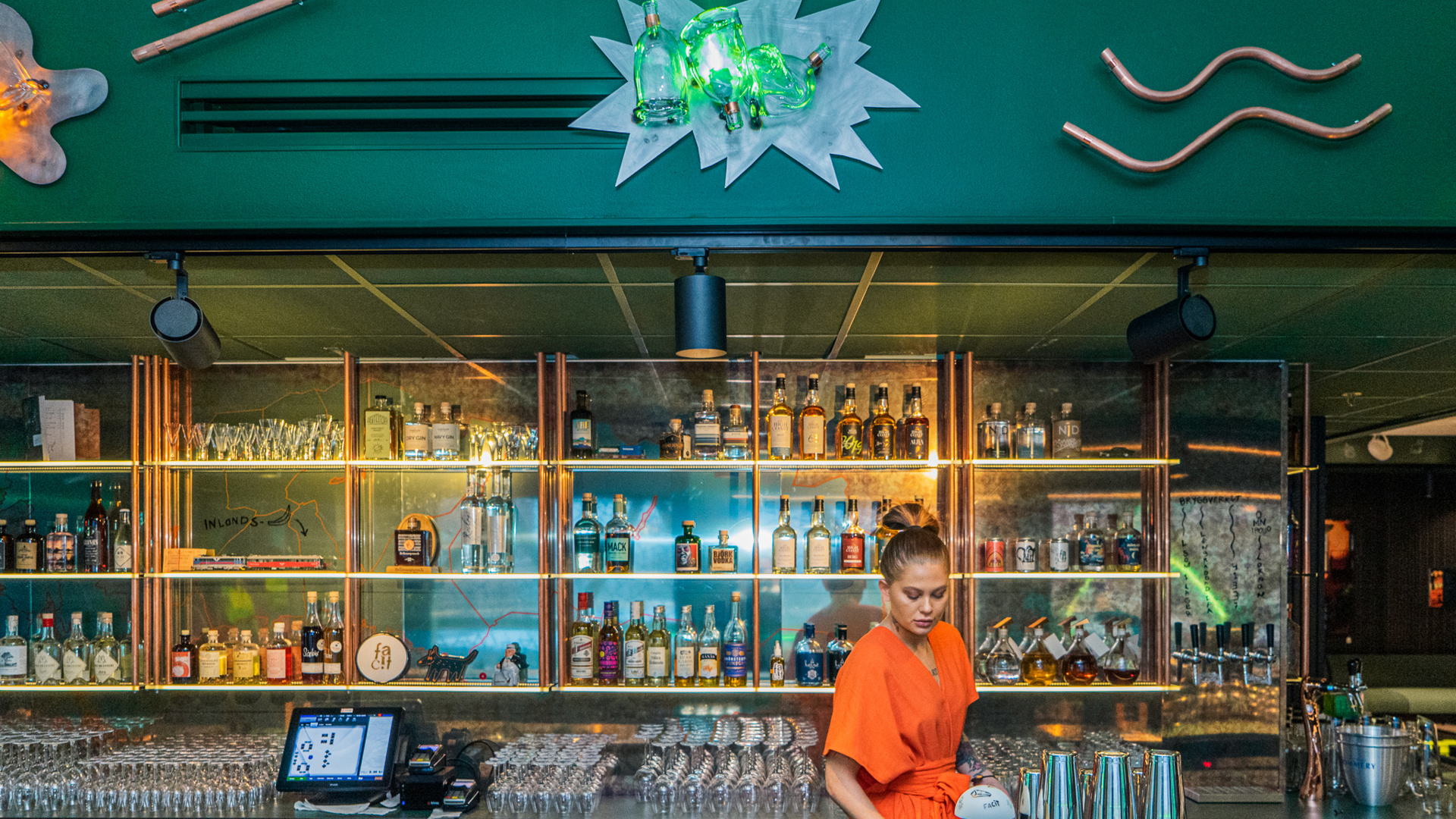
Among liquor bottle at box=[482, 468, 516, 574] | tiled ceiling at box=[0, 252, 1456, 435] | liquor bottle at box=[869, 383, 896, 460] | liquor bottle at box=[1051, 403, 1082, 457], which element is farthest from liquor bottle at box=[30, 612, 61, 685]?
liquor bottle at box=[1051, 403, 1082, 457]

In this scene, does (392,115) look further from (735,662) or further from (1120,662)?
(1120,662)

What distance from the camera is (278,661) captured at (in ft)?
12.4

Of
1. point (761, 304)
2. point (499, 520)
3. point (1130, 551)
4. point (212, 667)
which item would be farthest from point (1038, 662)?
point (212, 667)

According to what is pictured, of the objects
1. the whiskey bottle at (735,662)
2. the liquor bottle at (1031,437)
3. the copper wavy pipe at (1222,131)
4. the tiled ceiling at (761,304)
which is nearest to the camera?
the copper wavy pipe at (1222,131)

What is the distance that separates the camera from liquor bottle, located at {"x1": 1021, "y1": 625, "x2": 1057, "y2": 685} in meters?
3.87

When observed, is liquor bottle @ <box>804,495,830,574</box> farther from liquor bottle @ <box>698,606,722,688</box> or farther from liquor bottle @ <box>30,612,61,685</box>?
liquor bottle @ <box>30,612,61,685</box>

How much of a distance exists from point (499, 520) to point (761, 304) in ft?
5.16

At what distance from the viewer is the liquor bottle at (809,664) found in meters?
3.82

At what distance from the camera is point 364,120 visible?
243 cm

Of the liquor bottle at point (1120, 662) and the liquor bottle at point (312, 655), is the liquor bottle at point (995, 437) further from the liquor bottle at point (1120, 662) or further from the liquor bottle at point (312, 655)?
the liquor bottle at point (312, 655)

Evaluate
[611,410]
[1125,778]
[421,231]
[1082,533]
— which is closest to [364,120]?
[421,231]

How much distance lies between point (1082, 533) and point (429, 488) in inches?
108


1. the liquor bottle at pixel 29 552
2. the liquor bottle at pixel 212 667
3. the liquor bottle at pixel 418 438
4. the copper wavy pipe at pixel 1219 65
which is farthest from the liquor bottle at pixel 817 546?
the liquor bottle at pixel 29 552

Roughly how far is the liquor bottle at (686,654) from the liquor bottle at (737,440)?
624 millimetres
